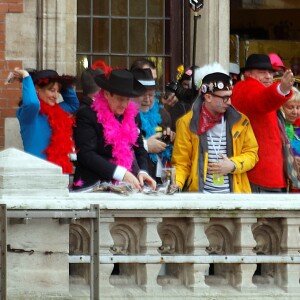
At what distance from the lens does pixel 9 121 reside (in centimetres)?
1319

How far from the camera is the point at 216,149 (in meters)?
10.4

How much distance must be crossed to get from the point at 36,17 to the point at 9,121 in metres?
1.08

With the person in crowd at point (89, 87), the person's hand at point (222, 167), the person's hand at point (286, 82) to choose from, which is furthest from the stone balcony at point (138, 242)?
the person in crowd at point (89, 87)

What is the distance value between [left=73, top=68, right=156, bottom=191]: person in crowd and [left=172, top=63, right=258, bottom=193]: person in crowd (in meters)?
0.32

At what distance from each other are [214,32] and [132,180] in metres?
4.71

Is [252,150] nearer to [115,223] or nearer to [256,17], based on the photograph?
[115,223]

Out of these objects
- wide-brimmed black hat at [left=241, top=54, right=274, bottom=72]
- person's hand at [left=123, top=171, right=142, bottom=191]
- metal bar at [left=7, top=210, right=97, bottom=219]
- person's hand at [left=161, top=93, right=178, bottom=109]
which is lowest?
metal bar at [left=7, top=210, right=97, bottom=219]

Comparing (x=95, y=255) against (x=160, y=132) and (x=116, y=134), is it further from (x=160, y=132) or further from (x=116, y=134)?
(x=160, y=132)

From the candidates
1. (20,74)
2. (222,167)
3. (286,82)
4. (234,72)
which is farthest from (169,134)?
(234,72)

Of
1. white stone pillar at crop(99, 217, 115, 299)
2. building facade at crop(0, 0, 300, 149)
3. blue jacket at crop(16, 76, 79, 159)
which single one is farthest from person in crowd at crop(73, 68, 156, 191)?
building facade at crop(0, 0, 300, 149)

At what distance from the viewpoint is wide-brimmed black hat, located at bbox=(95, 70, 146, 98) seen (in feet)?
32.9

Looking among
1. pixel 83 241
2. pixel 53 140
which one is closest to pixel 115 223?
pixel 83 241

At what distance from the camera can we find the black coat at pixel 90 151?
9688mm

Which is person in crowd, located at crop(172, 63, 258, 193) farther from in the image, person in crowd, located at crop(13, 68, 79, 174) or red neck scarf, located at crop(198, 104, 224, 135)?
person in crowd, located at crop(13, 68, 79, 174)
